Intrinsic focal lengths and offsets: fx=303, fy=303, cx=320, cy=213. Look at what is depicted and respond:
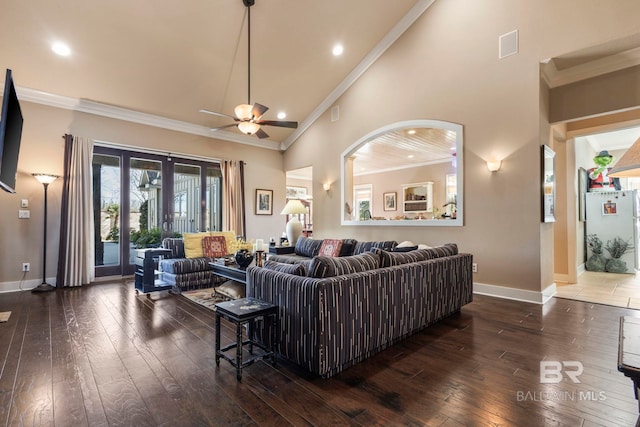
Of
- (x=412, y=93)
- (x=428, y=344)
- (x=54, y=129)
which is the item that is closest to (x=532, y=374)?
(x=428, y=344)

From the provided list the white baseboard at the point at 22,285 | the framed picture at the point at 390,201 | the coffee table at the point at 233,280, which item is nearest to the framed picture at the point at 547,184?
the coffee table at the point at 233,280

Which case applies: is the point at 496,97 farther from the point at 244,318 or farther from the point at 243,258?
the point at 244,318

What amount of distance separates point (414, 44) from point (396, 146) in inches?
104

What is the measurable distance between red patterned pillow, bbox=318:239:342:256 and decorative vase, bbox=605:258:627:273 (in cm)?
582

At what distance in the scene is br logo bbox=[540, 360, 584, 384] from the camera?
7.06 ft

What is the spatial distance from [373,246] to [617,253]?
5592 millimetres

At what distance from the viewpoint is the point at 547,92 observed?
4.46 metres

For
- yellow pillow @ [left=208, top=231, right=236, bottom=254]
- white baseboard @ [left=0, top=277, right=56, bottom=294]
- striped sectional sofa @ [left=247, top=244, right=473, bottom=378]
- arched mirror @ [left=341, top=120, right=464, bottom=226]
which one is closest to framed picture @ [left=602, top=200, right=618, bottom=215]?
arched mirror @ [left=341, top=120, right=464, bottom=226]

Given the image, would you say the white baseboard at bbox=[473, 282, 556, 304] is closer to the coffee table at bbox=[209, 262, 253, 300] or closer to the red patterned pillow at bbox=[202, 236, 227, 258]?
the coffee table at bbox=[209, 262, 253, 300]

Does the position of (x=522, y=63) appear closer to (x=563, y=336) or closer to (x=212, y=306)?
(x=563, y=336)

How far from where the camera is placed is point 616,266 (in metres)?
6.15

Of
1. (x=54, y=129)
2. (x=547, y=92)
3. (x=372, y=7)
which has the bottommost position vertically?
(x=54, y=129)

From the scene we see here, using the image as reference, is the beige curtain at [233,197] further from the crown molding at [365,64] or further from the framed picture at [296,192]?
the framed picture at [296,192]

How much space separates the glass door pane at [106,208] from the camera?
5.62 meters
